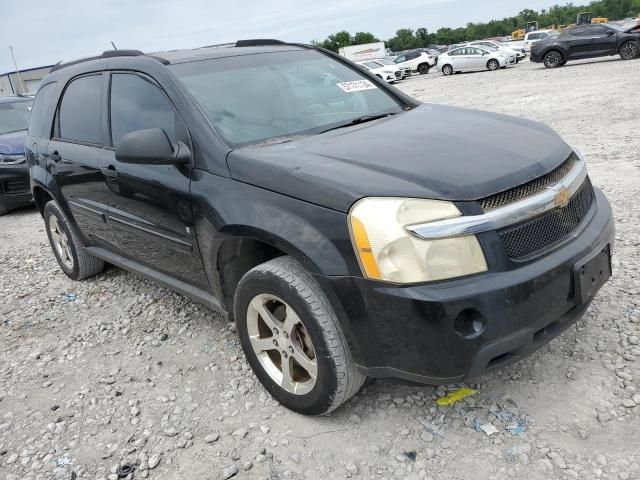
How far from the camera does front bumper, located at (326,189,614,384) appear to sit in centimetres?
203

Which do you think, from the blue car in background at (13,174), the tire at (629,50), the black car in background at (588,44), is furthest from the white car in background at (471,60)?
the blue car in background at (13,174)

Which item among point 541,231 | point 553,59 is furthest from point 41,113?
point 553,59

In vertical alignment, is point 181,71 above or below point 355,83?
above

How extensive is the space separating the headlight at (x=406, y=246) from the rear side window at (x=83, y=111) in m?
2.35

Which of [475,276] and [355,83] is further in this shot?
[355,83]

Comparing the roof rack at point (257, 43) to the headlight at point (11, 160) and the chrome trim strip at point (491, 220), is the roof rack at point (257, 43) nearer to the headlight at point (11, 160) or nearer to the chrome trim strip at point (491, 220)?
the chrome trim strip at point (491, 220)

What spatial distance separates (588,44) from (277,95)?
20825 millimetres

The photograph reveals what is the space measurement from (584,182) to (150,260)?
2.56 m

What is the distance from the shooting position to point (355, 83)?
11.8 ft

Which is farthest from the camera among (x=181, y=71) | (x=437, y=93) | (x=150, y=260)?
(x=437, y=93)

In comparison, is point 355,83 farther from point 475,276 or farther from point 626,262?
point 626,262

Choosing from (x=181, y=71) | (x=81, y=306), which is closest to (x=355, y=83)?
(x=181, y=71)

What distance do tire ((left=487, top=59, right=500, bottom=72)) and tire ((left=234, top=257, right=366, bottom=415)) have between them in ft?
84.8

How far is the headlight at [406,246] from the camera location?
204cm
